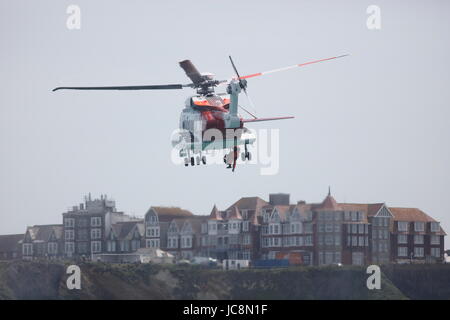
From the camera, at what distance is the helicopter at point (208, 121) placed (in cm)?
14275

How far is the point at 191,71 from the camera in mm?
146500

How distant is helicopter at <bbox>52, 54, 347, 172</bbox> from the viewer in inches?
5620

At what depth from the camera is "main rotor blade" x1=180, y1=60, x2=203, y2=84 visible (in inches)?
5743

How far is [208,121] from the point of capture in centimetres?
14475

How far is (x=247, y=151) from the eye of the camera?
141m

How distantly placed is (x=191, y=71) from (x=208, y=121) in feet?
20.2

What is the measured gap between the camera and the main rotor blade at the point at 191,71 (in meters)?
146
